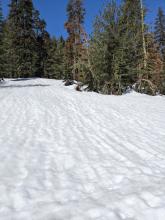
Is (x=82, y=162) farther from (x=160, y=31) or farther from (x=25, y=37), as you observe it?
(x=160, y=31)

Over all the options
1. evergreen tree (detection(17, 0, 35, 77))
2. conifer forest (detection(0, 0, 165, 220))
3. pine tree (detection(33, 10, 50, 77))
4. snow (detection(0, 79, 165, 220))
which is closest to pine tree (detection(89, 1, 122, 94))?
conifer forest (detection(0, 0, 165, 220))

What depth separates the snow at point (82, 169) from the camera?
365cm

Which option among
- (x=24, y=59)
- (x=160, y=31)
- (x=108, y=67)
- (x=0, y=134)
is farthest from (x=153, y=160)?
(x=160, y=31)

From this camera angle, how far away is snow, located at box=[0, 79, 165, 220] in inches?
144

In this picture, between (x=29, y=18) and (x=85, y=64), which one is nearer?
(x=85, y=64)

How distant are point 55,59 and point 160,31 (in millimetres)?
19730

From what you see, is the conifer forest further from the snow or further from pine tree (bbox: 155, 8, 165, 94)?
pine tree (bbox: 155, 8, 165, 94)

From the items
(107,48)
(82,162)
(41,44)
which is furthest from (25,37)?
(82,162)

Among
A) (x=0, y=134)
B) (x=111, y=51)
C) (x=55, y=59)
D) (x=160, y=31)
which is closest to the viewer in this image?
(x=0, y=134)

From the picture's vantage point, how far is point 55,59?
188ft

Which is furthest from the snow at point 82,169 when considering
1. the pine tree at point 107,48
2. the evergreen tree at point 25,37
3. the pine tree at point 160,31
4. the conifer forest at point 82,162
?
the pine tree at point 160,31

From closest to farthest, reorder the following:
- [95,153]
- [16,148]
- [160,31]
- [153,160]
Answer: [153,160]
[95,153]
[16,148]
[160,31]

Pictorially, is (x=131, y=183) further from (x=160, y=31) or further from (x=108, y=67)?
(x=160, y=31)

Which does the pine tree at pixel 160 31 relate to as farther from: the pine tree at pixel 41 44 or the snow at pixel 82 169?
the snow at pixel 82 169
